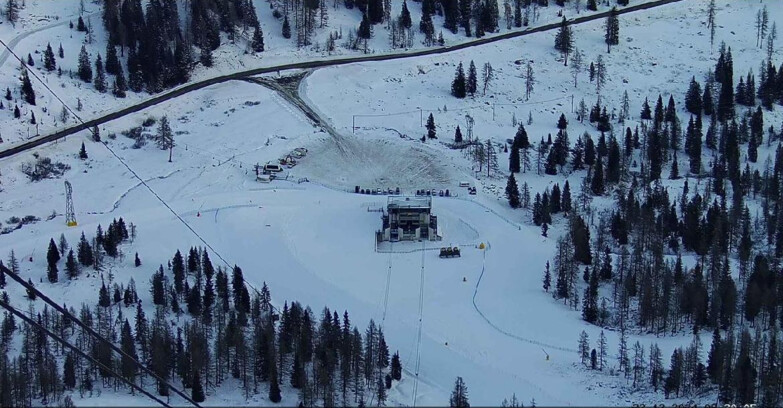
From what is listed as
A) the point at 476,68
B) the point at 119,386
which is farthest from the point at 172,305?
the point at 476,68

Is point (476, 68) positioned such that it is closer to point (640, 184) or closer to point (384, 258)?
point (640, 184)

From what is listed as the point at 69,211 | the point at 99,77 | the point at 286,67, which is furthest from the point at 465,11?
the point at 69,211

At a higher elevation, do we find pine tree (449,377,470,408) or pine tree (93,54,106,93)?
pine tree (93,54,106,93)

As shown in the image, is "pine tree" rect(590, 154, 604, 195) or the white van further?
the white van

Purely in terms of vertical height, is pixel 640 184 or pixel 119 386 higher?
pixel 640 184

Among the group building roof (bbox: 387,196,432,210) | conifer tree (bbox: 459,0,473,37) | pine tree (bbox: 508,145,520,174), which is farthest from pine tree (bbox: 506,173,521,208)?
conifer tree (bbox: 459,0,473,37)

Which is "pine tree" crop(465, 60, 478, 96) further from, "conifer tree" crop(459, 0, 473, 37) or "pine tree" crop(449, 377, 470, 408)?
"pine tree" crop(449, 377, 470, 408)

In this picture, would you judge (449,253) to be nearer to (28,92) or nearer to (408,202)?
(408,202)
